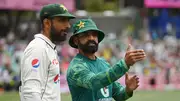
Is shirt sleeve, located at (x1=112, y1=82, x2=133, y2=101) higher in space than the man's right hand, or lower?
lower

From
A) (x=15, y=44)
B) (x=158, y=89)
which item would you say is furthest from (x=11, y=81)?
(x=158, y=89)

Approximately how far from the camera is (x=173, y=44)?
22156mm

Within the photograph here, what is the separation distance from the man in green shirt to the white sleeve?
1.23 feet

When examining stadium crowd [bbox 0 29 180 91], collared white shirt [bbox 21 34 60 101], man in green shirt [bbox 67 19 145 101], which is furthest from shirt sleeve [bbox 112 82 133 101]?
stadium crowd [bbox 0 29 180 91]

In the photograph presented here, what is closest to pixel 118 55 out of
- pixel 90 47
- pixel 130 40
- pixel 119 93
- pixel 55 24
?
pixel 130 40

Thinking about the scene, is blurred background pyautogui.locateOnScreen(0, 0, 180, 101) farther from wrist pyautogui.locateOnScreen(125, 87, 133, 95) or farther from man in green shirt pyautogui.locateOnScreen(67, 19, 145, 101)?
man in green shirt pyautogui.locateOnScreen(67, 19, 145, 101)

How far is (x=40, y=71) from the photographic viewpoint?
427 centimetres

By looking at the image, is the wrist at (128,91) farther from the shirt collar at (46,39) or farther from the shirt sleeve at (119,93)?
the shirt collar at (46,39)

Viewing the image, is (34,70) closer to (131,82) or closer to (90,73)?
(90,73)

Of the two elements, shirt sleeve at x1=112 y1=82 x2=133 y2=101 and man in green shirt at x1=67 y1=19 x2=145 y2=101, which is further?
shirt sleeve at x1=112 y1=82 x2=133 y2=101

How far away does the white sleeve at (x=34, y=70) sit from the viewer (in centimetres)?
420

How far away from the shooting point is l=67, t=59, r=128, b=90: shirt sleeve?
427cm

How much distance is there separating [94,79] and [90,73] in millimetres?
148

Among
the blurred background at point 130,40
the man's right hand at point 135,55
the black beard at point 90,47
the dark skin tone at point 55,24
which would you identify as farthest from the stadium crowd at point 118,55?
the man's right hand at point 135,55
